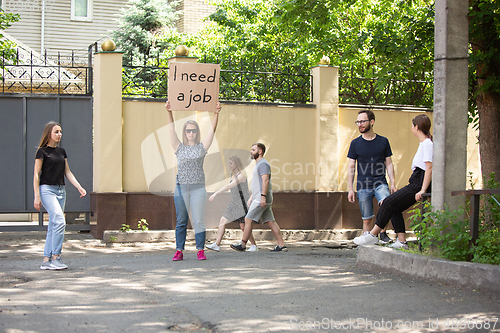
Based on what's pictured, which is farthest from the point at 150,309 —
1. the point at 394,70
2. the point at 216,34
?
the point at 216,34

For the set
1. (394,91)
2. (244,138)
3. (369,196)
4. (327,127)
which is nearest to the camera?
(369,196)

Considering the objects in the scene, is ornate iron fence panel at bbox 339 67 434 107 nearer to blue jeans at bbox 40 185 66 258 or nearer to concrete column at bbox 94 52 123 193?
concrete column at bbox 94 52 123 193

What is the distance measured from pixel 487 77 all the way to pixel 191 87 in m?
4.92

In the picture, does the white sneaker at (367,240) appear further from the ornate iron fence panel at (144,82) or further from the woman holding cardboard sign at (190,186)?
the ornate iron fence panel at (144,82)

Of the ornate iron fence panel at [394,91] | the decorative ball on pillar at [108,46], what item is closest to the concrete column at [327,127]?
the ornate iron fence panel at [394,91]

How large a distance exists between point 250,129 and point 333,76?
212 cm

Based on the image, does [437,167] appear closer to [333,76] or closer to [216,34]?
[333,76]

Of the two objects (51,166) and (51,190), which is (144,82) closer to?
(51,166)

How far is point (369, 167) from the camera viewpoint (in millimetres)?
7324

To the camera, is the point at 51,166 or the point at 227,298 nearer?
the point at 227,298

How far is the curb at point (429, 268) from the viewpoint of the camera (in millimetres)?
4727

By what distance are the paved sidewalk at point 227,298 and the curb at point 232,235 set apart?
2.07 meters

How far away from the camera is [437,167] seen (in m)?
5.72

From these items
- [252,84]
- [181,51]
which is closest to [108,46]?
[181,51]
